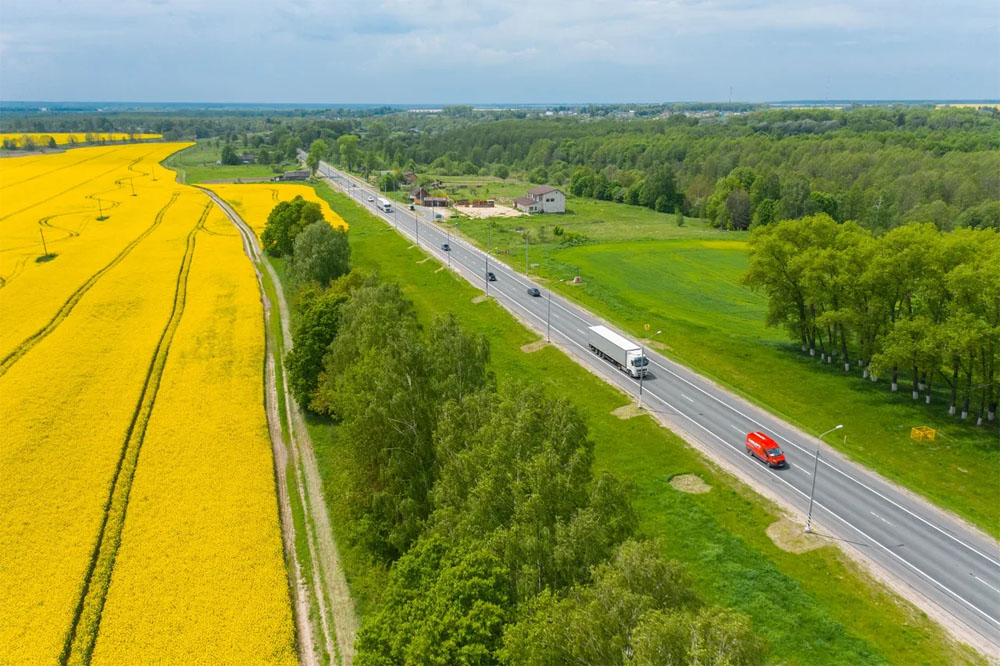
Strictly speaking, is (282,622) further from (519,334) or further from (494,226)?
(494,226)

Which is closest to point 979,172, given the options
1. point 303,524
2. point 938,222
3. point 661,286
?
point 938,222

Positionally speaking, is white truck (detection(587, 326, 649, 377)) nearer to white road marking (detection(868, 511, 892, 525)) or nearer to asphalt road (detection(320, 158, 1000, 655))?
asphalt road (detection(320, 158, 1000, 655))

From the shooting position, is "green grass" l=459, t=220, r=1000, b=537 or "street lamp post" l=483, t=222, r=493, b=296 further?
"street lamp post" l=483, t=222, r=493, b=296

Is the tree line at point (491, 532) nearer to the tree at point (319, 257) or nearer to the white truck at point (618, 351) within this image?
the white truck at point (618, 351)

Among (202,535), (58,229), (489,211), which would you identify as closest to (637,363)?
(202,535)

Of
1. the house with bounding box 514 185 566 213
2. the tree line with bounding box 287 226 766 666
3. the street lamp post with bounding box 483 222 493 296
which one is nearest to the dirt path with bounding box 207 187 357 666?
the tree line with bounding box 287 226 766 666
